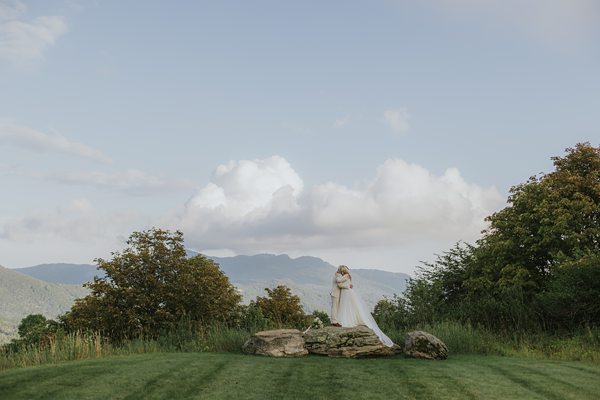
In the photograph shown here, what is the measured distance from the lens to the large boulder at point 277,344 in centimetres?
1758

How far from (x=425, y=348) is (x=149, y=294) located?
16.5 m

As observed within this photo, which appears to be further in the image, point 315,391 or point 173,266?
point 173,266

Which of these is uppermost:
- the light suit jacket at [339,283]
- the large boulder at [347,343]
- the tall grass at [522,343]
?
the light suit jacket at [339,283]

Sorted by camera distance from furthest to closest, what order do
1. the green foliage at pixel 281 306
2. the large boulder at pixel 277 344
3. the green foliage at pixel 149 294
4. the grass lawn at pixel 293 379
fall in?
the green foliage at pixel 281 306, the green foliage at pixel 149 294, the large boulder at pixel 277 344, the grass lawn at pixel 293 379

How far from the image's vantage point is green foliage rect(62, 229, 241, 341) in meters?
28.3

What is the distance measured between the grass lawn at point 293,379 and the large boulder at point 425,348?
0.95 m

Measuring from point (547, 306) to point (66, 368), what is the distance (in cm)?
1865

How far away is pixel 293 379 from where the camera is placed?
13.4m

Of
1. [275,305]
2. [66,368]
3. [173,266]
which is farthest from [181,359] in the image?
[275,305]

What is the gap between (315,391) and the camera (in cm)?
1220

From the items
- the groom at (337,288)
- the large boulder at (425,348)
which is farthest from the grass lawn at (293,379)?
the groom at (337,288)

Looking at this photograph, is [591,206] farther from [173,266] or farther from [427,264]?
[173,266]

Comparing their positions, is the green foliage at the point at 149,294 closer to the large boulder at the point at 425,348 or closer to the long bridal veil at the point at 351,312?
the long bridal veil at the point at 351,312

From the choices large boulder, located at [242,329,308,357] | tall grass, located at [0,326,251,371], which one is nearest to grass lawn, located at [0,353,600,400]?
large boulder, located at [242,329,308,357]
